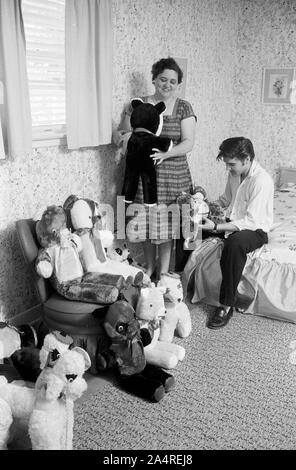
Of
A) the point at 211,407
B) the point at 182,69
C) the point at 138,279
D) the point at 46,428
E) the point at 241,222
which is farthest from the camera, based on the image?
the point at 182,69

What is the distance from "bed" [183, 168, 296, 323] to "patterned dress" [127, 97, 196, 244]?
0.25 metres

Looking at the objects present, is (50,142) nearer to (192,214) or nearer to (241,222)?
(192,214)

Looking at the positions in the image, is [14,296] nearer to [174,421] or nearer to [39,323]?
[39,323]

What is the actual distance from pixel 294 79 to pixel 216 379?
10.2 feet

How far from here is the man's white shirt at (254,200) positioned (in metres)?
2.47

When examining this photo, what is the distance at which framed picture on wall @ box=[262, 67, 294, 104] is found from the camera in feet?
13.3

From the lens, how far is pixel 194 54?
3.55 m

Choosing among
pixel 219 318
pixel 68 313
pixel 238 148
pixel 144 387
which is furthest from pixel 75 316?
pixel 238 148

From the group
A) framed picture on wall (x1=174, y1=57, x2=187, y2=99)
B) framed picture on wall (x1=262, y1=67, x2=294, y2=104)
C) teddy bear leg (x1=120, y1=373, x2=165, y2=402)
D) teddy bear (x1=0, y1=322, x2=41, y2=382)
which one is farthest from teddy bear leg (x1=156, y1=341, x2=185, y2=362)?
framed picture on wall (x1=262, y1=67, x2=294, y2=104)

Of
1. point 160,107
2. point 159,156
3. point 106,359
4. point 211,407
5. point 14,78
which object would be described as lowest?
point 211,407

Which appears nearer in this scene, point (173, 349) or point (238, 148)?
point (173, 349)

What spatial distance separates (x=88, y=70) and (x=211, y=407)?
6.01ft

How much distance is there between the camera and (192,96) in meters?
3.63
